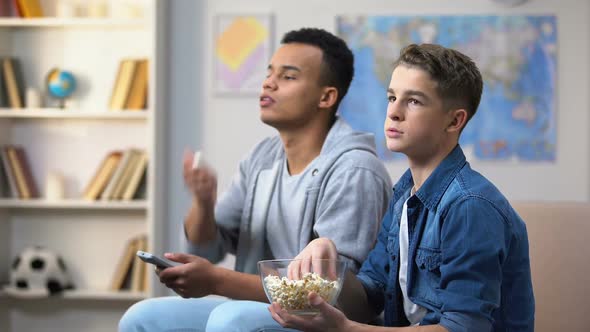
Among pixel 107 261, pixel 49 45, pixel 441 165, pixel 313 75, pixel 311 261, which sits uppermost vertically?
pixel 49 45

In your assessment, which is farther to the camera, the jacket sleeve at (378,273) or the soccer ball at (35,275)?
the soccer ball at (35,275)

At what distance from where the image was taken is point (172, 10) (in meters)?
4.32

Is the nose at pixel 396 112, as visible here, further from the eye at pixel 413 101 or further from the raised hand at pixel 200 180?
the raised hand at pixel 200 180

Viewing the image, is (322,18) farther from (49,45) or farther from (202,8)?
(49,45)

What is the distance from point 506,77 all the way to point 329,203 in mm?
2436

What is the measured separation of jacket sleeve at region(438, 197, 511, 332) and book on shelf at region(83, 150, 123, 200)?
294 cm

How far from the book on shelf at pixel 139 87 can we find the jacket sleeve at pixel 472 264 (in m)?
2.92

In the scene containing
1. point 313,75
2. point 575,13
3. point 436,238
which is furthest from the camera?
point 575,13

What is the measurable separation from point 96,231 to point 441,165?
3.06m

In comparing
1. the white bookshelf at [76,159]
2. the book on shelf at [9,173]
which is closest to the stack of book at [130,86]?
the white bookshelf at [76,159]

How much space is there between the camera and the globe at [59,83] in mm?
4223

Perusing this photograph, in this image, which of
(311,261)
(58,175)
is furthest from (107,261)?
(311,261)

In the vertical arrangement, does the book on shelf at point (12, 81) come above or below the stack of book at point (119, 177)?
above

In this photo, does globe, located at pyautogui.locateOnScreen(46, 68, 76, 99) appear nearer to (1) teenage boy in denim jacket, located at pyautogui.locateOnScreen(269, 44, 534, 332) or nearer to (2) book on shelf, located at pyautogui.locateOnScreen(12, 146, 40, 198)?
(2) book on shelf, located at pyautogui.locateOnScreen(12, 146, 40, 198)
